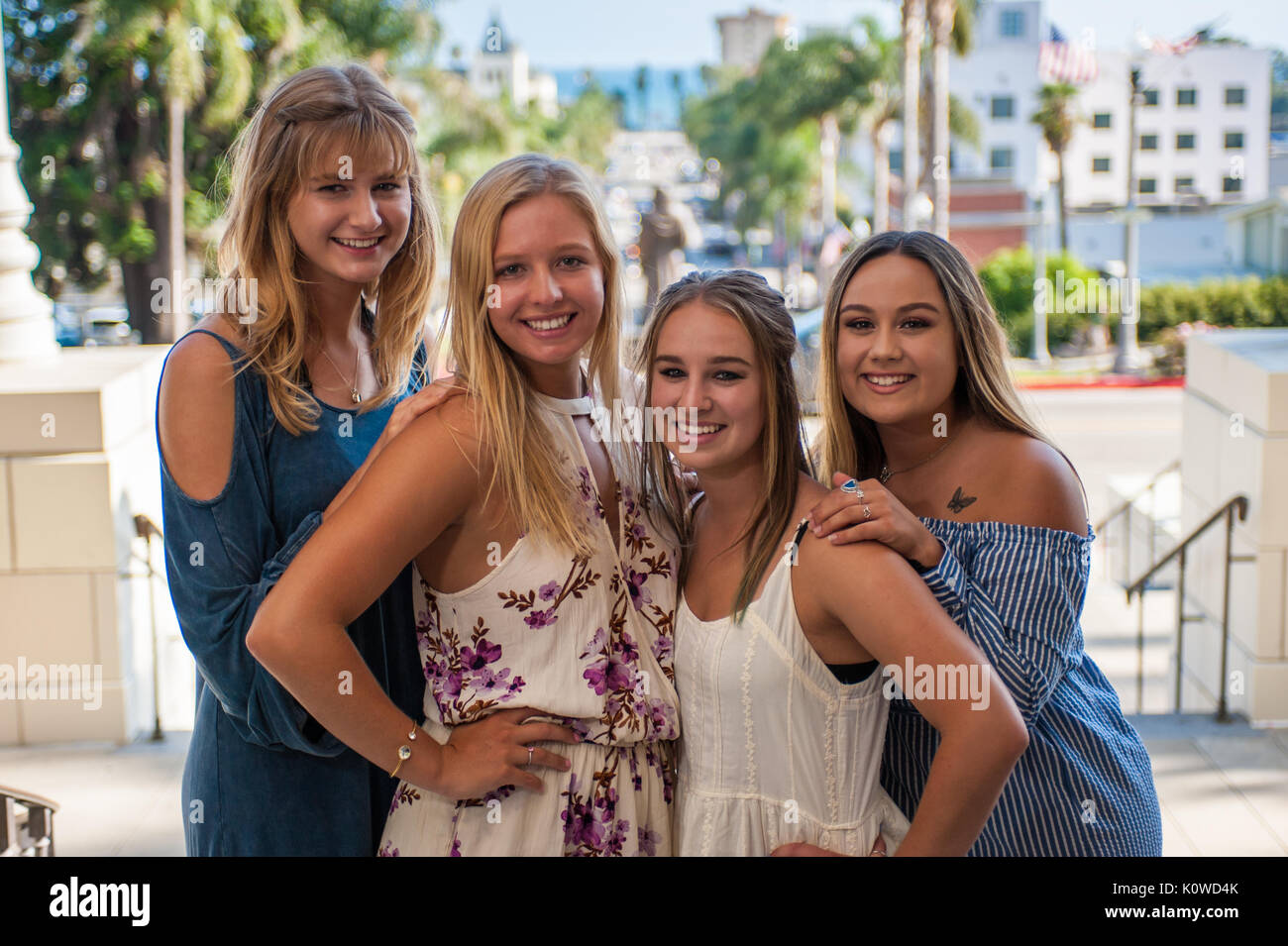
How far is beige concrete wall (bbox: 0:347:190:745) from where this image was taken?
16.4 ft

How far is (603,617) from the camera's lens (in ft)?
6.58

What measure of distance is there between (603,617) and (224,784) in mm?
754

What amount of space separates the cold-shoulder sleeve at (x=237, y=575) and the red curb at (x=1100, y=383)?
21.3 m

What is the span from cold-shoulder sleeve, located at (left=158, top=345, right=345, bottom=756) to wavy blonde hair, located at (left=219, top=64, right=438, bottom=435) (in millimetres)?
71

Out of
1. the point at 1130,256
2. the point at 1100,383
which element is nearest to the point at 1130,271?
the point at 1130,256

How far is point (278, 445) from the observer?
2.22 metres

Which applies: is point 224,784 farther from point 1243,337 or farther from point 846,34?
point 846,34

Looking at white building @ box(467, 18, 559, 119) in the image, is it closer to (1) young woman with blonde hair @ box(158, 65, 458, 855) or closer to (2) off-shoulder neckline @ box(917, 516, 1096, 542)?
(1) young woman with blonde hair @ box(158, 65, 458, 855)

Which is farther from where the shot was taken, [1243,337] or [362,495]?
[1243,337]

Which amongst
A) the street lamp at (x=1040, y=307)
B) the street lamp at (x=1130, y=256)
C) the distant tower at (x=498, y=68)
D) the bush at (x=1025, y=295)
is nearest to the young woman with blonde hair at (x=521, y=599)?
the distant tower at (x=498, y=68)

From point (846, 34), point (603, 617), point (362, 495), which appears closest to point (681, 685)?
point (603, 617)

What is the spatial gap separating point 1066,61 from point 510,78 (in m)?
68.5

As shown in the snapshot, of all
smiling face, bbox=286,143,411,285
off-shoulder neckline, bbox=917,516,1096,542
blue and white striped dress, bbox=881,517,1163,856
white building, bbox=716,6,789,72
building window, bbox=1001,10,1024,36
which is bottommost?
blue and white striped dress, bbox=881,517,1163,856

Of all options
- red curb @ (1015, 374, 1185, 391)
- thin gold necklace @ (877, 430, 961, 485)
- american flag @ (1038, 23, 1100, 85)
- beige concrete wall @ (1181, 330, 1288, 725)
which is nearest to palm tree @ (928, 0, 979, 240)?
red curb @ (1015, 374, 1185, 391)
